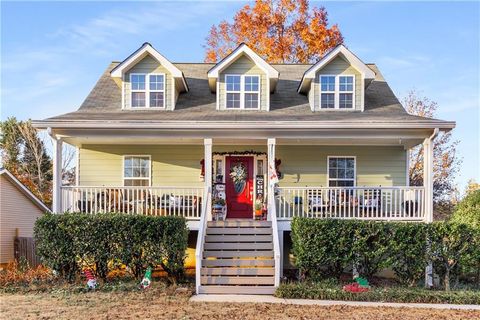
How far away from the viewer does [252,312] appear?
30.8 ft

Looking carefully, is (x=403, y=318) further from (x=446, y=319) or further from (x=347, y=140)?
(x=347, y=140)

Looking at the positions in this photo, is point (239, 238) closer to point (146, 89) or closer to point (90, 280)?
point (90, 280)

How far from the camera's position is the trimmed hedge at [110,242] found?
12031 millimetres

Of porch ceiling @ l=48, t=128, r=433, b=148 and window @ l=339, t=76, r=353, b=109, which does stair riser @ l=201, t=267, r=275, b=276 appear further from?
window @ l=339, t=76, r=353, b=109

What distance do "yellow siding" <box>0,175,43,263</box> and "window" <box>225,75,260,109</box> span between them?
8554mm

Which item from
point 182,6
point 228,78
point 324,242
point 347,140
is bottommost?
point 324,242

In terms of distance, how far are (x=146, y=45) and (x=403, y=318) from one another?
11.0 meters

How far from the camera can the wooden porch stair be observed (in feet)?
38.2

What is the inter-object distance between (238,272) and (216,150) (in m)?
5.53

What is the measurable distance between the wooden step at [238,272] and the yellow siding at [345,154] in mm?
4928

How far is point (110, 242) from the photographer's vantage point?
12180 mm

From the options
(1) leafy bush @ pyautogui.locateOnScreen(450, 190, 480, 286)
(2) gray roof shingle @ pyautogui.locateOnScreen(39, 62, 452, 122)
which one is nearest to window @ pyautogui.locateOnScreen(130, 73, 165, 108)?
(2) gray roof shingle @ pyautogui.locateOnScreen(39, 62, 452, 122)

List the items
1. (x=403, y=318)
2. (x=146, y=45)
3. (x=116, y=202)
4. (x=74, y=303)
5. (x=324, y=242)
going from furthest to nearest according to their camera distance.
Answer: (x=146, y=45)
(x=116, y=202)
(x=324, y=242)
(x=74, y=303)
(x=403, y=318)

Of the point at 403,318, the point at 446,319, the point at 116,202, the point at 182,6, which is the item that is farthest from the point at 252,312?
the point at 182,6
